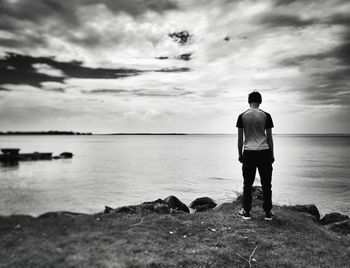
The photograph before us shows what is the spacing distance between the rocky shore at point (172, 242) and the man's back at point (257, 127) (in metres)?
2.20

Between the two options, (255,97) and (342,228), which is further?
(342,228)

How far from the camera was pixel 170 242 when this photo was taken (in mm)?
6738

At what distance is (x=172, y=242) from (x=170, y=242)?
52 millimetres

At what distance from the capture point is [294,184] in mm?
27328

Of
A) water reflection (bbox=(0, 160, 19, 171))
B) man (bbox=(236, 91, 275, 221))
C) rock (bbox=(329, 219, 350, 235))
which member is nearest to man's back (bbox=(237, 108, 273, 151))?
man (bbox=(236, 91, 275, 221))

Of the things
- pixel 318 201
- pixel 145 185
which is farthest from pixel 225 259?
pixel 145 185

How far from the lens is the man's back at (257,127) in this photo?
25.4ft

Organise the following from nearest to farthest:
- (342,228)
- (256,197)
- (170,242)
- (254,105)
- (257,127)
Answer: (170,242) < (257,127) < (254,105) < (342,228) < (256,197)

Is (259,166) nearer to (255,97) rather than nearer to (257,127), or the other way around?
(257,127)

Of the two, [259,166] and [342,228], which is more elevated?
[259,166]

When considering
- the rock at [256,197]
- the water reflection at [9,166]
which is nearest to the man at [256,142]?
the rock at [256,197]

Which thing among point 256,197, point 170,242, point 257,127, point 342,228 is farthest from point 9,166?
point 342,228

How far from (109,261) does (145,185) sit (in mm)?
21030

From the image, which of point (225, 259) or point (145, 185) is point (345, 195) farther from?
point (225, 259)
